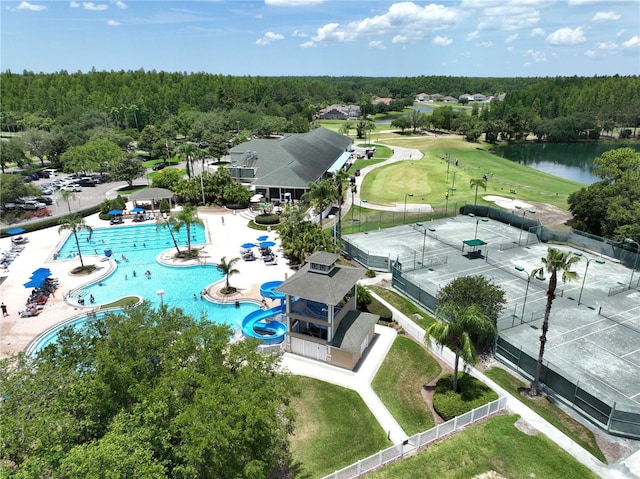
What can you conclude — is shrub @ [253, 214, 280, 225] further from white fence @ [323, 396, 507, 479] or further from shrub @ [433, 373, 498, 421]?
white fence @ [323, 396, 507, 479]

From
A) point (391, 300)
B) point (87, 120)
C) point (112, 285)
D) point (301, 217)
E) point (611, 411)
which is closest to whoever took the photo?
point (611, 411)

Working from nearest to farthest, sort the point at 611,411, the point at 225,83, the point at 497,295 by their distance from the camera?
the point at 611,411
the point at 497,295
the point at 225,83

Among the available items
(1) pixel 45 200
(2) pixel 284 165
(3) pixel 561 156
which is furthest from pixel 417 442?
(3) pixel 561 156

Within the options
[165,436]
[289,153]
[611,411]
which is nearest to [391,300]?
[611,411]

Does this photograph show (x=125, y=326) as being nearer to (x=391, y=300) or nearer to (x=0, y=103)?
(x=391, y=300)

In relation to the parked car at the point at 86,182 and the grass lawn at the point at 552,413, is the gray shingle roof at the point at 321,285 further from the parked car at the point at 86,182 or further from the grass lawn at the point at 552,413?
the parked car at the point at 86,182

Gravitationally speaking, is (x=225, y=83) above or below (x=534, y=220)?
above

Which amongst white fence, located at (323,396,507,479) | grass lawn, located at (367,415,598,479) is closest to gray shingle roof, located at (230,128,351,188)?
white fence, located at (323,396,507,479)
